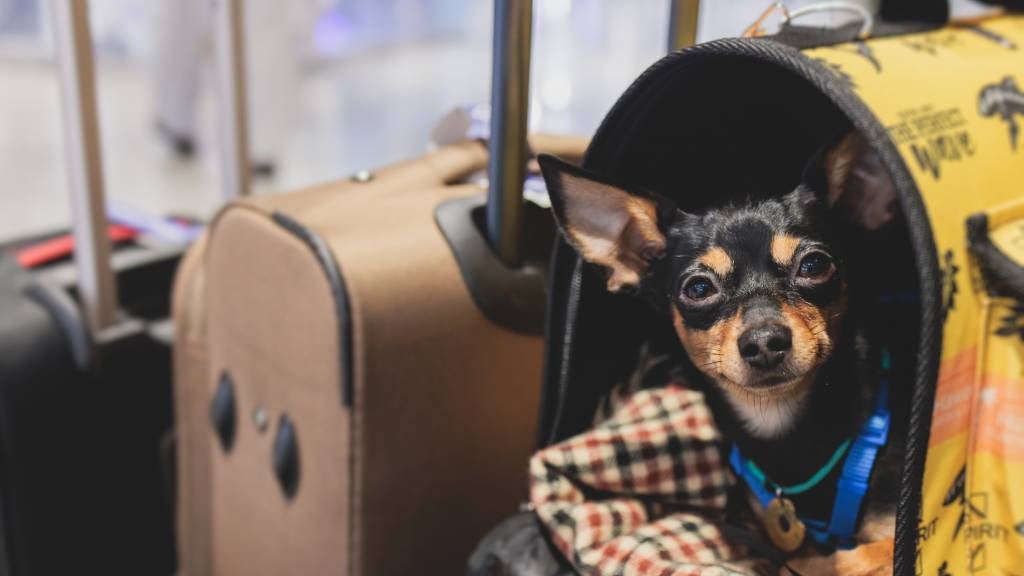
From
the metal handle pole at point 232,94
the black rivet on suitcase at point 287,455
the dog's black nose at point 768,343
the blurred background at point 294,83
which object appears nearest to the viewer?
the dog's black nose at point 768,343

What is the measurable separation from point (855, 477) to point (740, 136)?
29 cm

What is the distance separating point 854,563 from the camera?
74cm

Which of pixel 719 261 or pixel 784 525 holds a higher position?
pixel 719 261

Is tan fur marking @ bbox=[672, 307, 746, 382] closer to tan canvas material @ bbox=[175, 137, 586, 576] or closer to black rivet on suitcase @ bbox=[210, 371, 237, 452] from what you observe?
tan canvas material @ bbox=[175, 137, 586, 576]

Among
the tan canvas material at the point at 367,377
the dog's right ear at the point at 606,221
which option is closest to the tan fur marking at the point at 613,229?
the dog's right ear at the point at 606,221

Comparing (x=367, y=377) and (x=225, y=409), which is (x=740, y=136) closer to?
(x=367, y=377)

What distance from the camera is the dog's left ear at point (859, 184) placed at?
73 cm

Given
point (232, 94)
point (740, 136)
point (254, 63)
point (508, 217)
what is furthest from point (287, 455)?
point (254, 63)

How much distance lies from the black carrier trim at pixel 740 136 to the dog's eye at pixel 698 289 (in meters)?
0.09

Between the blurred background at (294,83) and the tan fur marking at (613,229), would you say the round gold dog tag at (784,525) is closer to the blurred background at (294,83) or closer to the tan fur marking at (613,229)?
the tan fur marking at (613,229)

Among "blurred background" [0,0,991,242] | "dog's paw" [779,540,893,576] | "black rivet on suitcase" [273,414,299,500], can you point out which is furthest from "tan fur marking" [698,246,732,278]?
"blurred background" [0,0,991,242]

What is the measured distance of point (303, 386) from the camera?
97 cm

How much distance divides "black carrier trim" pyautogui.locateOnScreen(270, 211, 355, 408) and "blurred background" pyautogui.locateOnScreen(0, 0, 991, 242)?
1.10 metres

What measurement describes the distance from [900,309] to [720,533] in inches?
9.4
